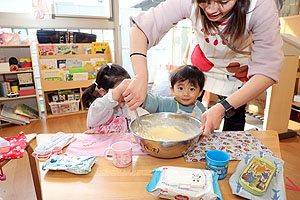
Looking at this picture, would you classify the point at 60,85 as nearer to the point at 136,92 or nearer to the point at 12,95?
the point at 12,95

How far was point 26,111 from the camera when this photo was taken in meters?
2.65

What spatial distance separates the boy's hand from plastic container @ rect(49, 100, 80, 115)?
1954 millimetres

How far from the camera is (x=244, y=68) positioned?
3.93ft

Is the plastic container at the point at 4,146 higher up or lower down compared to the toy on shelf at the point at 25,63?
lower down

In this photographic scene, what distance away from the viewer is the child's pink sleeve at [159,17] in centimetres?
92

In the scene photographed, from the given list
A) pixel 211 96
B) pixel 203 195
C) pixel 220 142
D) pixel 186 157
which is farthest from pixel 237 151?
pixel 211 96

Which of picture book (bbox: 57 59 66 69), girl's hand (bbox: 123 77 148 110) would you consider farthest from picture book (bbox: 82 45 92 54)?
girl's hand (bbox: 123 77 148 110)

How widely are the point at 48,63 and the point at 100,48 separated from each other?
669mm

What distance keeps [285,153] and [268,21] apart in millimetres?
1527

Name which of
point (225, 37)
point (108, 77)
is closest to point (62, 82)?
point (108, 77)

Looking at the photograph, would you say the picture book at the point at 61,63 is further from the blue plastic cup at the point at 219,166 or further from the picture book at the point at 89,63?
the blue plastic cup at the point at 219,166

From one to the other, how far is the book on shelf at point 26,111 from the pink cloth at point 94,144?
1.94m

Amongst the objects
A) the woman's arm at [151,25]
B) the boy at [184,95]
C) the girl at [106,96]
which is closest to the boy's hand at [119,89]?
the girl at [106,96]

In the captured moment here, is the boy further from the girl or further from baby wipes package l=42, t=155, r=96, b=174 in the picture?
baby wipes package l=42, t=155, r=96, b=174
